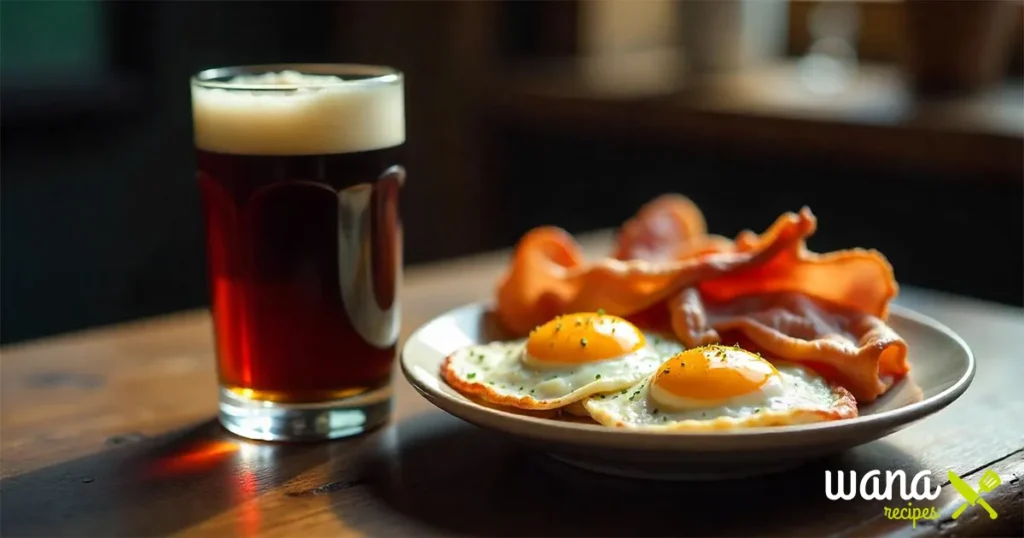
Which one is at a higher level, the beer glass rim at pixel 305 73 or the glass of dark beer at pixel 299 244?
the beer glass rim at pixel 305 73

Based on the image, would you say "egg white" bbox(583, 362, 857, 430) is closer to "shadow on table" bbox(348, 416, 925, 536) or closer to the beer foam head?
"shadow on table" bbox(348, 416, 925, 536)

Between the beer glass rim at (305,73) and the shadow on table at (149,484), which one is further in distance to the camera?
the beer glass rim at (305,73)

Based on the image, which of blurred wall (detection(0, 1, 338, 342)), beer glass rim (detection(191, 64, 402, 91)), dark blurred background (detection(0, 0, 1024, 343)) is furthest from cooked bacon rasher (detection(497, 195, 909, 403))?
blurred wall (detection(0, 1, 338, 342))

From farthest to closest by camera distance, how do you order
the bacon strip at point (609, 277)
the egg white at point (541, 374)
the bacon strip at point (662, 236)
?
the bacon strip at point (662, 236) < the bacon strip at point (609, 277) < the egg white at point (541, 374)

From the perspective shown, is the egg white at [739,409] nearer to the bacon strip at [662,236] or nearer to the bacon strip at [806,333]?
the bacon strip at [806,333]

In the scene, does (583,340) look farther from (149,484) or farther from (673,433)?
(149,484)

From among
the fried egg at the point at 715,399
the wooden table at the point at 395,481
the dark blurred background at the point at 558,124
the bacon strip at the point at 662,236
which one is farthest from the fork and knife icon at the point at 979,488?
the dark blurred background at the point at 558,124
